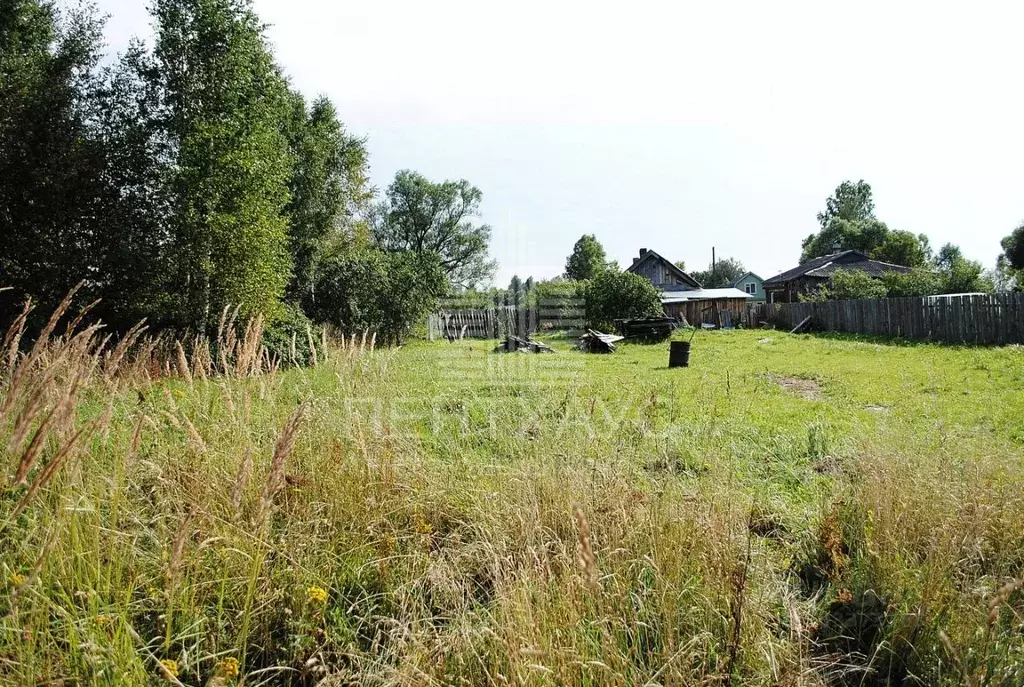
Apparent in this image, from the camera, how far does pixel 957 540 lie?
7.38ft

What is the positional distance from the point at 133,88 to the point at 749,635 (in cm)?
1491

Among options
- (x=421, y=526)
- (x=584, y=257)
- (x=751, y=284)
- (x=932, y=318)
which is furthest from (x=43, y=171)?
(x=751, y=284)

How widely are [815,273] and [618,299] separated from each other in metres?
22.5

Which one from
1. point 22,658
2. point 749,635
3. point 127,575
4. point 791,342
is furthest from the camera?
point 791,342

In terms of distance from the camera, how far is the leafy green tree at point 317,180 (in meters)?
17.6

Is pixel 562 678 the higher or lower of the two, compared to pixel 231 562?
lower

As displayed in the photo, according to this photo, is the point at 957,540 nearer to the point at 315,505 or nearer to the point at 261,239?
the point at 315,505

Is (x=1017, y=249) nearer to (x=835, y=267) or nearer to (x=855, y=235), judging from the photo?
(x=835, y=267)

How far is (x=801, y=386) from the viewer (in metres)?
8.53

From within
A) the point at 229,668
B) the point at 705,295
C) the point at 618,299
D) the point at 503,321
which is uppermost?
the point at 705,295

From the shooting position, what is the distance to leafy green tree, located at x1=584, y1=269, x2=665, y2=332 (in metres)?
20.0

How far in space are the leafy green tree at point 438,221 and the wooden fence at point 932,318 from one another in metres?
14.8

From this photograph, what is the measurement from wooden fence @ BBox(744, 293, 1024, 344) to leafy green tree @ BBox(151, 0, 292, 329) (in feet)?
53.6

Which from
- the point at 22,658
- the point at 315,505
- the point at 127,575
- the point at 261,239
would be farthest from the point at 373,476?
the point at 261,239
